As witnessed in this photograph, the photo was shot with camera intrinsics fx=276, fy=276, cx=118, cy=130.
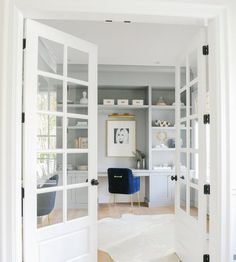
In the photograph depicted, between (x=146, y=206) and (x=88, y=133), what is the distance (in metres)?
3.67

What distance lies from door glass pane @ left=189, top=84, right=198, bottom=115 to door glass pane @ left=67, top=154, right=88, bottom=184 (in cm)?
109

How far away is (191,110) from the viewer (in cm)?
267

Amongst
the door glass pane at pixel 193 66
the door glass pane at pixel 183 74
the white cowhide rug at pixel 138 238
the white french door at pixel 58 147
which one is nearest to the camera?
the white french door at pixel 58 147

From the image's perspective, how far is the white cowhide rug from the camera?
3.21 m

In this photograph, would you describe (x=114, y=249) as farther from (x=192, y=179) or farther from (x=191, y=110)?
(x=191, y=110)

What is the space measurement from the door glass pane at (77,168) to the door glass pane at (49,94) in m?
0.47

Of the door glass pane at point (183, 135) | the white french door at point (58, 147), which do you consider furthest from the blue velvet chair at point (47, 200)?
the door glass pane at point (183, 135)

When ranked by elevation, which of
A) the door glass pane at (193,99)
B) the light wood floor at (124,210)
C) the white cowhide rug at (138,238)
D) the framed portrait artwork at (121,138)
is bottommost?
the light wood floor at (124,210)

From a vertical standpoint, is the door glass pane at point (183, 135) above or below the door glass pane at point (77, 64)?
below

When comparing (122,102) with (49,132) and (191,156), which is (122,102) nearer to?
(191,156)

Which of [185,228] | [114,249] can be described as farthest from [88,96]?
[114,249]

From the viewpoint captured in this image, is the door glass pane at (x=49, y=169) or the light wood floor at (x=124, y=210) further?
the light wood floor at (x=124, y=210)

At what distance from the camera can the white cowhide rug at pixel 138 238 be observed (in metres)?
3.21

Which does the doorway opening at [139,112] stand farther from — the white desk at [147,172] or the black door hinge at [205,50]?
the black door hinge at [205,50]
